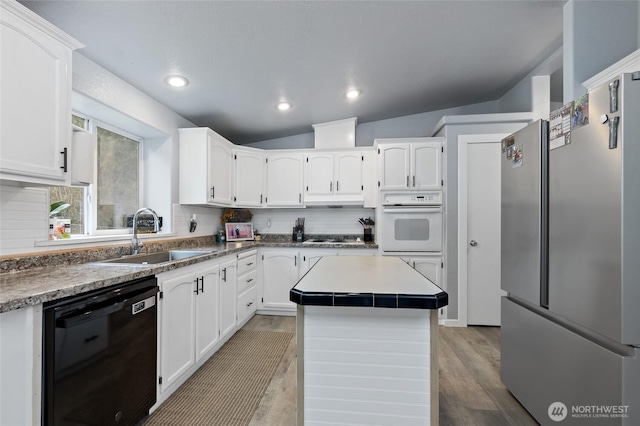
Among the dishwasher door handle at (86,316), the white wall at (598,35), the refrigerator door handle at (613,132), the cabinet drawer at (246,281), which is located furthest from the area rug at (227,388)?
the white wall at (598,35)

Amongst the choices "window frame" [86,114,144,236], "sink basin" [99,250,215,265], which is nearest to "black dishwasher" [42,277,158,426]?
"sink basin" [99,250,215,265]

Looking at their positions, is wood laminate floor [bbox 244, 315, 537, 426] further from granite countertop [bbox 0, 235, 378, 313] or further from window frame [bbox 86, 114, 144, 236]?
window frame [bbox 86, 114, 144, 236]

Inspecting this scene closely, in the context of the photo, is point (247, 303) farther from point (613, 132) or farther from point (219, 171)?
point (613, 132)

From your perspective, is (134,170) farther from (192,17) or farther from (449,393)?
(449,393)

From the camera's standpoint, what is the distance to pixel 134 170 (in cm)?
273

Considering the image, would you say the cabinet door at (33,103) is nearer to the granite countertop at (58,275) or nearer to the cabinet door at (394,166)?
the granite countertop at (58,275)

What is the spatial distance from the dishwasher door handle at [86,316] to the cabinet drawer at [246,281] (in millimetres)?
1528

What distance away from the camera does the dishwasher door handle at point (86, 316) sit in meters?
1.11

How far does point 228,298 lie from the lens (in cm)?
260

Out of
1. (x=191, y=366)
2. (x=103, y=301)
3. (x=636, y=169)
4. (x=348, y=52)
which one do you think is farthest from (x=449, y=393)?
(x=348, y=52)

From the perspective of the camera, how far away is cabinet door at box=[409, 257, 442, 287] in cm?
313

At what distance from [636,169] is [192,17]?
2.26m

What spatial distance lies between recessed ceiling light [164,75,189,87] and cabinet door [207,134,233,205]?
0.66 metres

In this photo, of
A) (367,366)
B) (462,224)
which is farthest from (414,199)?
(367,366)
